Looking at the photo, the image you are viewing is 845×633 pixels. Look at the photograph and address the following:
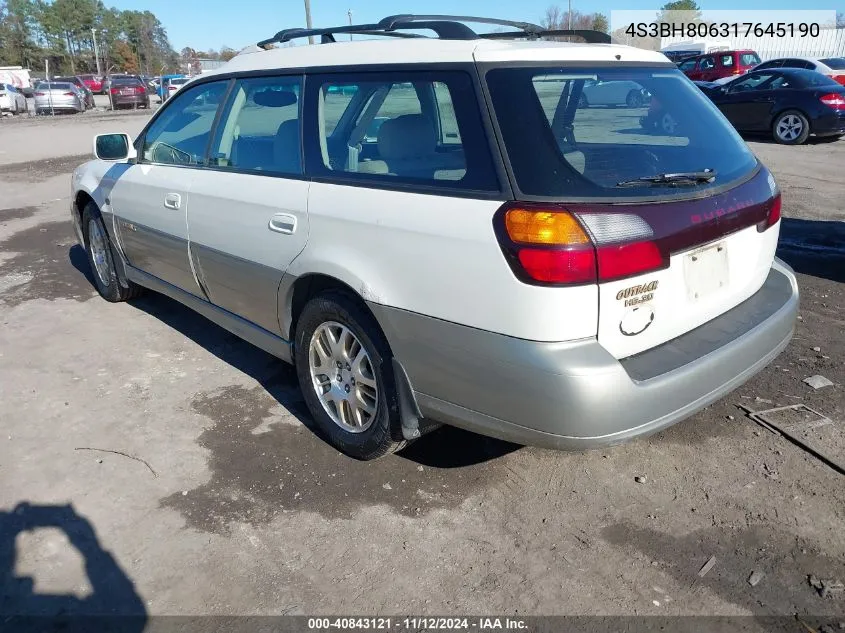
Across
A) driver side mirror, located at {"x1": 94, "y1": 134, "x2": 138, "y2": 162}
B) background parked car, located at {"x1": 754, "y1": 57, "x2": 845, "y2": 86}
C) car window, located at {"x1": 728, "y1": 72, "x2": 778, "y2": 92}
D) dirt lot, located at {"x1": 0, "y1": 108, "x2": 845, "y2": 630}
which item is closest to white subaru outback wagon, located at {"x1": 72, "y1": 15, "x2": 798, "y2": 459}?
dirt lot, located at {"x1": 0, "y1": 108, "x2": 845, "y2": 630}

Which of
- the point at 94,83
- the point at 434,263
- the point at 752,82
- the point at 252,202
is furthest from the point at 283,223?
the point at 94,83

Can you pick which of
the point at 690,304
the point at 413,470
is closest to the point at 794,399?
the point at 690,304

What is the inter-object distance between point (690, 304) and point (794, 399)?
1.51 meters

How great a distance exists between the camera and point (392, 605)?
2438 mm

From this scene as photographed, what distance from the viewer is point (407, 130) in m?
2.96

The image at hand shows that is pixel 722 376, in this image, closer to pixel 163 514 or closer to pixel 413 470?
pixel 413 470

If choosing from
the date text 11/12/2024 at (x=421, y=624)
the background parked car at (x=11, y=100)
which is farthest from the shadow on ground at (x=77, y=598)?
the background parked car at (x=11, y=100)

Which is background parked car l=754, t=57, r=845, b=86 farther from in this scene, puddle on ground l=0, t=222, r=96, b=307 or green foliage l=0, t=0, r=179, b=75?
green foliage l=0, t=0, r=179, b=75

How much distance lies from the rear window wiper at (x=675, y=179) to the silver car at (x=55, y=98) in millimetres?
33360

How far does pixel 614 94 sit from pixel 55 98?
32.9 m

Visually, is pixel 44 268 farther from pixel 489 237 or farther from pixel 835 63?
pixel 835 63

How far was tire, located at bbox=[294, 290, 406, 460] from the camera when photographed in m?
2.93

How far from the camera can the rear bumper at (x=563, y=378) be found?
2334 millimetres

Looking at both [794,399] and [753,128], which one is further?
[753,128]
